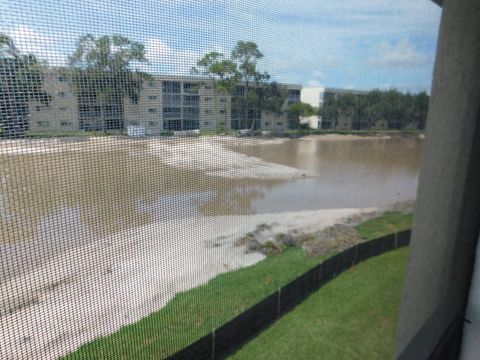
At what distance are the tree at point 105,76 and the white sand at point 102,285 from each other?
28cm

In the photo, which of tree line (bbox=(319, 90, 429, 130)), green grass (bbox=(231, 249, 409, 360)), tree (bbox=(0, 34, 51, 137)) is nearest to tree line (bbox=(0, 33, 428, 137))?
tree (bbox=(0, 34, 51, 137))

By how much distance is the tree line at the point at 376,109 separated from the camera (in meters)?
1.56

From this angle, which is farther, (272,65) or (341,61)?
(341,61)

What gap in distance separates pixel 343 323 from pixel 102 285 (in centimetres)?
141

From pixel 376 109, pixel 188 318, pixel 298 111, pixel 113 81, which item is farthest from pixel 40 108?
pixel 376 109

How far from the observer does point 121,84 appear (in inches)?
26.6

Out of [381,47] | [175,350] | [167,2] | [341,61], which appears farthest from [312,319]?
[167,2]

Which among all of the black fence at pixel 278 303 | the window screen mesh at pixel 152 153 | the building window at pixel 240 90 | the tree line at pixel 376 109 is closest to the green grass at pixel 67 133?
the window screen mesh at pixel 152 153

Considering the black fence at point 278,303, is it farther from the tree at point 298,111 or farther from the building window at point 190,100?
the tree at point 298,111

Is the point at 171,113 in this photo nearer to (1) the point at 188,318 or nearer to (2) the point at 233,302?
(1) the point at 188,318

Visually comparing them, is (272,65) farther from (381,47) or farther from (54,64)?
(381,47)

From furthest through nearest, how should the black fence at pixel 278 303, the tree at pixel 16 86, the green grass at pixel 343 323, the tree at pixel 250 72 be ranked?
the green grass at pixel 343 323 → the black fence at pixel 278 303 → the tree at pixel 250 72 → the tree at pixel 16 86

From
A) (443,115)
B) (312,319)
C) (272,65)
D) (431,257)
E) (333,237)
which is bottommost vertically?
(312,319)

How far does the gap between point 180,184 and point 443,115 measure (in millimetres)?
1166
